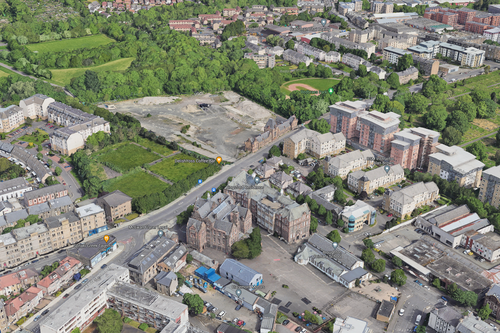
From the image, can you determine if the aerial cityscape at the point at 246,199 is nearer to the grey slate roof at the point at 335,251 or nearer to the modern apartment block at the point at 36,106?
the grey slate roof at the point at 335,251

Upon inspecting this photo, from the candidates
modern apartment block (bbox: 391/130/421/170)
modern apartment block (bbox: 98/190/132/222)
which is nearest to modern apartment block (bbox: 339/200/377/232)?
modern apartment block (bbox: 391/130/421/170)

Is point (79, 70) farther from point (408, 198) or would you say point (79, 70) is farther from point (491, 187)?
point (491, 187)

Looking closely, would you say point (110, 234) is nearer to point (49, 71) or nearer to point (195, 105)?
point (195, 105)

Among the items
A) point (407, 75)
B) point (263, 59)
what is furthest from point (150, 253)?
point (407, 75)

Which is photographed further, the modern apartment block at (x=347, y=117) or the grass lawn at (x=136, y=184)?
the modern apartment block at (x=347, y=117)

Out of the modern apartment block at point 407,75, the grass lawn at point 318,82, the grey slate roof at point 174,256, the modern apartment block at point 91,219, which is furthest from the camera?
the modern apartment block at point 407,75

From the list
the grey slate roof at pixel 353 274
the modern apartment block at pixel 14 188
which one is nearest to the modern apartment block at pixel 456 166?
the grey slate roof at pixel 353 274

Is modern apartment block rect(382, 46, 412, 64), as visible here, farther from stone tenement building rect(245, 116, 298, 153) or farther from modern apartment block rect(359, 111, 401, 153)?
stone tenement building rect(245, 116, 298, 153)
